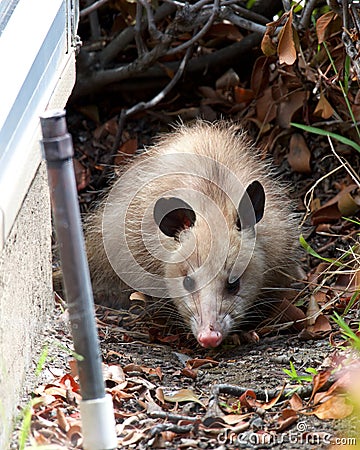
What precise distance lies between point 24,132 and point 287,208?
77.9 inches

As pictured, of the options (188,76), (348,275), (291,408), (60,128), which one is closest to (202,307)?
(348,275)

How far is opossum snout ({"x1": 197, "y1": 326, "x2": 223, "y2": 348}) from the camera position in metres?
3.63

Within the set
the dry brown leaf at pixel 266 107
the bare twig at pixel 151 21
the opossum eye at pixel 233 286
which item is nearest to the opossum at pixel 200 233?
the opossum eye at pixel 233 286

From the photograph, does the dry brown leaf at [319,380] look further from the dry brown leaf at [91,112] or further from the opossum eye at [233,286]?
the dry brown leaf at [91,112]

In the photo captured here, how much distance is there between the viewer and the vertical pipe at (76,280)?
227 cm

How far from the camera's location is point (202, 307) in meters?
3.80

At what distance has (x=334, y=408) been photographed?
2648 mm

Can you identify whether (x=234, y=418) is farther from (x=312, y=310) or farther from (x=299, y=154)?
(x=299, y=154)

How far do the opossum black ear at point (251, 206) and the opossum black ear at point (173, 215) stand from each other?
231 millimetres

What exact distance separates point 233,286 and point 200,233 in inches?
11.9

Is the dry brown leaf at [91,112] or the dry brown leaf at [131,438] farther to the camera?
the dry brown leaf at [91,112]

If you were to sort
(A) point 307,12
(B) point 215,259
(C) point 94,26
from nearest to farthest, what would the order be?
(B) point 215,259
(A) point 307,12
(C) point 94,26

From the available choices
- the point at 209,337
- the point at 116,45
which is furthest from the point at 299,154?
the point at 209,337

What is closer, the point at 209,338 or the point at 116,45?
the point at 209,338
